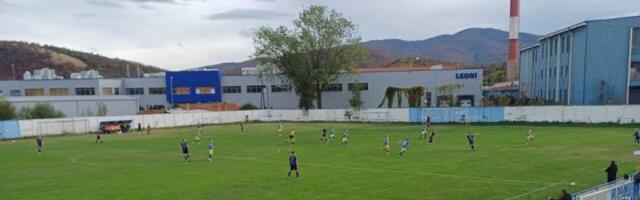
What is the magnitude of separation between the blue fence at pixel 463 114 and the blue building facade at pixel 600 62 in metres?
11.3

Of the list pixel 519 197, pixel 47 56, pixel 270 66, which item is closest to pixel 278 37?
pixel 270 66

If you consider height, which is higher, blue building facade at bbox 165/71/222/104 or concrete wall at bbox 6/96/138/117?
blue building facade at bbox 165/71/222/104

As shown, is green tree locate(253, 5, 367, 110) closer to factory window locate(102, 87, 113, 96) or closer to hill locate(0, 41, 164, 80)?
factory window locate(102, 87, 113, 96)

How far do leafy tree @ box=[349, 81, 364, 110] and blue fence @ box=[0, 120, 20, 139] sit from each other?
48131 millimetres

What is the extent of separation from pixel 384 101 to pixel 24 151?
57353 mm

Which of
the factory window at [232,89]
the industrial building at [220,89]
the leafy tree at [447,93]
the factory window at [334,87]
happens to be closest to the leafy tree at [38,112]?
the industrial building at [220,89]

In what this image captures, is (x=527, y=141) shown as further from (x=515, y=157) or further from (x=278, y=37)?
(x=278, y=37)

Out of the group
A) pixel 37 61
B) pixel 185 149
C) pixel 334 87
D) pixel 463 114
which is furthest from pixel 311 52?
pixel 37 61

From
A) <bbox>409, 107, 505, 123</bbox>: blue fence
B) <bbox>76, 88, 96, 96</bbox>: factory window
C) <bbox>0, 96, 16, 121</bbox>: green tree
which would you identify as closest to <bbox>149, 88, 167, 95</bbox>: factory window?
<bbox>76, 88, 96, 96</bbox>: factory window

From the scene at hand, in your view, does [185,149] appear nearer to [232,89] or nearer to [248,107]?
[248,107]

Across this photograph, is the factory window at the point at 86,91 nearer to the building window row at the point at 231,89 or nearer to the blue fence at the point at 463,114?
the building window row at the point at 231,89

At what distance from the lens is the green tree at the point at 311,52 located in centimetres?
9056

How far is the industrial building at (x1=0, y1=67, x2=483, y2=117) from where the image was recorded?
87.4 metres

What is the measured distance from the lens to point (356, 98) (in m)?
87.6
